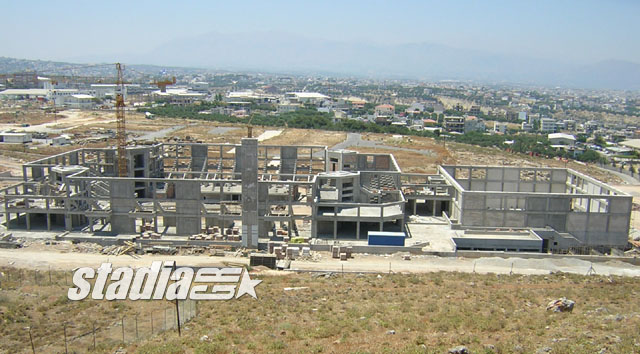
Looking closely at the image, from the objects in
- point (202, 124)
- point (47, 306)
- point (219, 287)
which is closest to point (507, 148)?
point (202, 124)

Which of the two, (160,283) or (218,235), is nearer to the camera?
(160,283)

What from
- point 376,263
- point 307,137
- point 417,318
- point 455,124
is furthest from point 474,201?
point 455,124

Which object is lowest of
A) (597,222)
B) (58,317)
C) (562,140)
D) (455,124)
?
(562,140)

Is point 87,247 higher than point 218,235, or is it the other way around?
point 218,235

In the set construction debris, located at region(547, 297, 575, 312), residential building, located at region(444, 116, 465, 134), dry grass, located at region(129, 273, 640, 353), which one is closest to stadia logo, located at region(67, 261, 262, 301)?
dry grass, located at region(129, 273, 640, 353)

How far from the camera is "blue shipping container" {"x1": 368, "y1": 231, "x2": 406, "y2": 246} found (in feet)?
133

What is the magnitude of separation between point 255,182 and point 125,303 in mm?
15236

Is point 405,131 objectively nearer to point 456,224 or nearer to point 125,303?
point 456,224

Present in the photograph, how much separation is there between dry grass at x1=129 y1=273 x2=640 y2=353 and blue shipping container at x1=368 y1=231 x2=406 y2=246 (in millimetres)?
7550

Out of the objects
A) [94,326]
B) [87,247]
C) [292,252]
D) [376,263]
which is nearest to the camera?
[94,326]

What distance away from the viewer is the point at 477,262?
37906 mm

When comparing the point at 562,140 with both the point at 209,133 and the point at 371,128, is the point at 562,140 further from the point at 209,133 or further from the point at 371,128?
the point at 209,133

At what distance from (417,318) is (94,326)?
14.3 metres

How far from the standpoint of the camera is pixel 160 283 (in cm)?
3023
